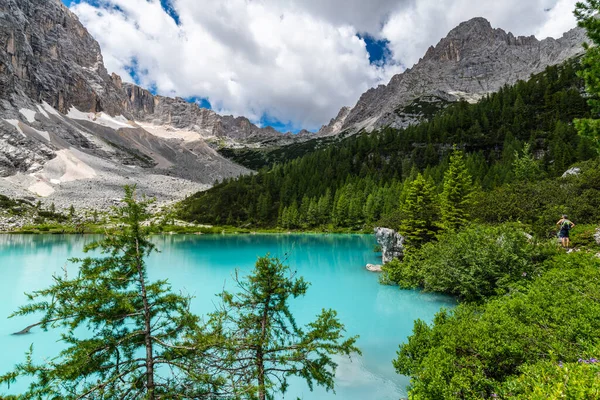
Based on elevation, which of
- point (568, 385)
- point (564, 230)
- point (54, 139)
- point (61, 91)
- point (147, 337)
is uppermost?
point (61, 91)

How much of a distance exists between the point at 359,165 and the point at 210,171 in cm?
12294

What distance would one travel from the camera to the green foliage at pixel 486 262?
45.4ft

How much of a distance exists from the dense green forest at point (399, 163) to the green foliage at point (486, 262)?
49.8m

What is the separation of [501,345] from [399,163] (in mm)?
95315

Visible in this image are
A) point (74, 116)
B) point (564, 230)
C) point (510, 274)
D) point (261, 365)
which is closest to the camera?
point (261, 365)

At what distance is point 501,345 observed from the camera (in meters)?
6.16

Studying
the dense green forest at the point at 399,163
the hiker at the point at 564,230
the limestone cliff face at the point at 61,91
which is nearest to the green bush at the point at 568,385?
the hiker at the point at 564,230

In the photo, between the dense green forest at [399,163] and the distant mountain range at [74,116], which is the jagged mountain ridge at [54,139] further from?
the dense green forest at [399,163]

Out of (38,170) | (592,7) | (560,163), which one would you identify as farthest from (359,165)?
(38,170)

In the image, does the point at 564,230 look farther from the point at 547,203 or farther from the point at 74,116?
the point at 74,116

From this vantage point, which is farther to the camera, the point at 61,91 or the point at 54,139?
the point at 61,91

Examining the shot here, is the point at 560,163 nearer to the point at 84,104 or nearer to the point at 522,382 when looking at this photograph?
the point at 522,382

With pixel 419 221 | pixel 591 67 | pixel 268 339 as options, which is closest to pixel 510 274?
pixel 591 67

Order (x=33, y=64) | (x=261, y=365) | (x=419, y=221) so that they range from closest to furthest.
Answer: (x=261, y=365), (x=419, y=221), (x=33, y=64)
